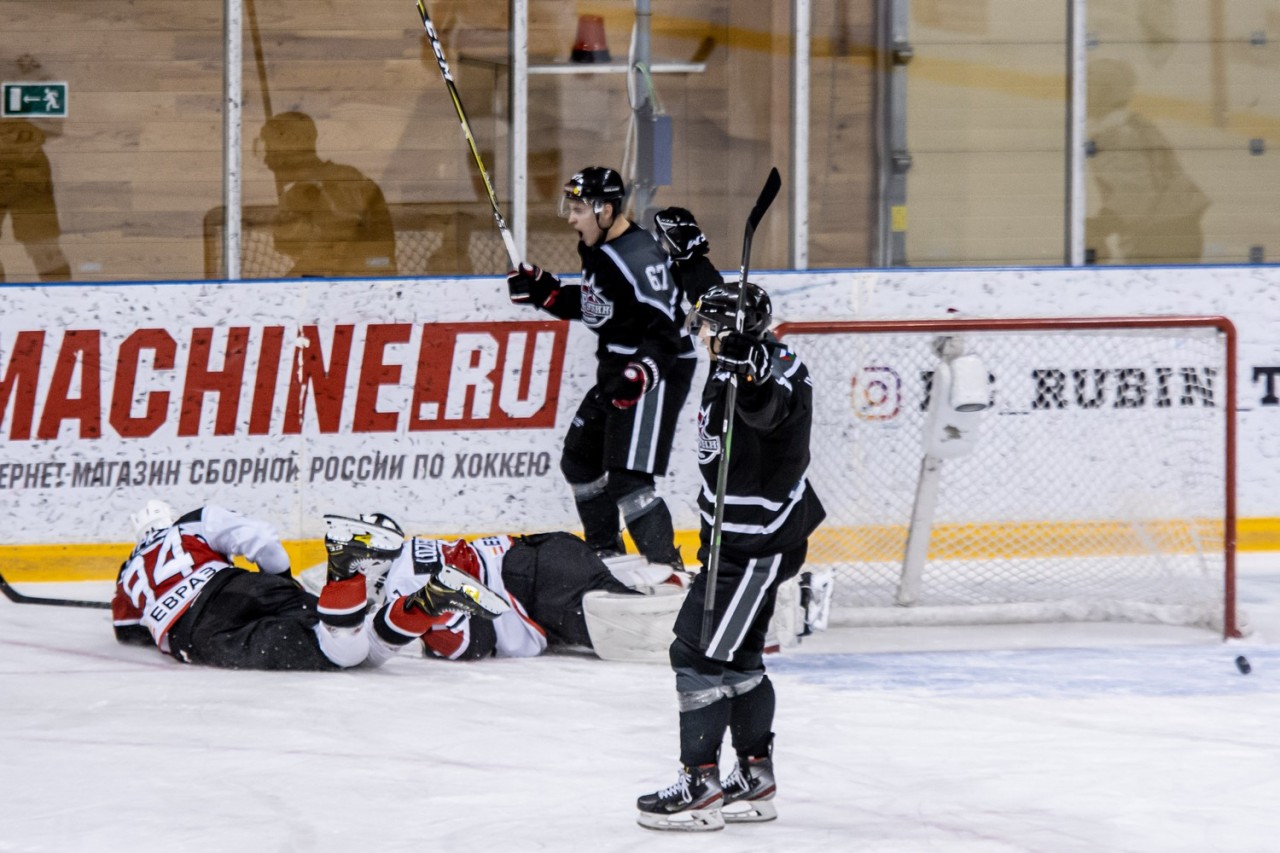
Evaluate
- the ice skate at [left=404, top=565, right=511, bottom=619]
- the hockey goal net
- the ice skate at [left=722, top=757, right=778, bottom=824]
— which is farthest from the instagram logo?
the ice skate at [left=722, top=757, right=778, bottom=824]

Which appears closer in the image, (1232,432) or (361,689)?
(361,689)

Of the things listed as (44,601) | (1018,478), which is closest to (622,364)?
(1018,478)

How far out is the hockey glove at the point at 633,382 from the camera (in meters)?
5.47

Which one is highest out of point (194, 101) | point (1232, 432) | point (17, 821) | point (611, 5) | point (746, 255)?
point (611, 5)

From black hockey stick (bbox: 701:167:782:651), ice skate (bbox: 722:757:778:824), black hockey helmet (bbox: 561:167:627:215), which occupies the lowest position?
ice skate (bbox: 722:757:778:824)

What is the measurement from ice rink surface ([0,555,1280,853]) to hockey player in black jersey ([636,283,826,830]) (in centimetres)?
9

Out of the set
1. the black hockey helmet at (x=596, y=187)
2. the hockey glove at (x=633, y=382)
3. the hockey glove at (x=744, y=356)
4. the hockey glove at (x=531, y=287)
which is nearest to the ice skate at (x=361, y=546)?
the hockey glove at (x=633, y=382)

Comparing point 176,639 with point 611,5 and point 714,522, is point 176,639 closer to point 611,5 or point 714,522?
point 714,522

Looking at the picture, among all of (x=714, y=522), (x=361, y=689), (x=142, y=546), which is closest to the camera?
(x=714, y=522)

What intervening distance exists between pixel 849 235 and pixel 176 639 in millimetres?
3235

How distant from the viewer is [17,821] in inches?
139

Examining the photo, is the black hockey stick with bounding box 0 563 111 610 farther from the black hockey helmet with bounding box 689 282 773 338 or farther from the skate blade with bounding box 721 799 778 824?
the black hockey helmet with bounding box 689 282 773 338

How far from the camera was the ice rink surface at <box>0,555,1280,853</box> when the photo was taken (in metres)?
3.46

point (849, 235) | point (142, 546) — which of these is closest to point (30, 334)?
point (142, 546)
